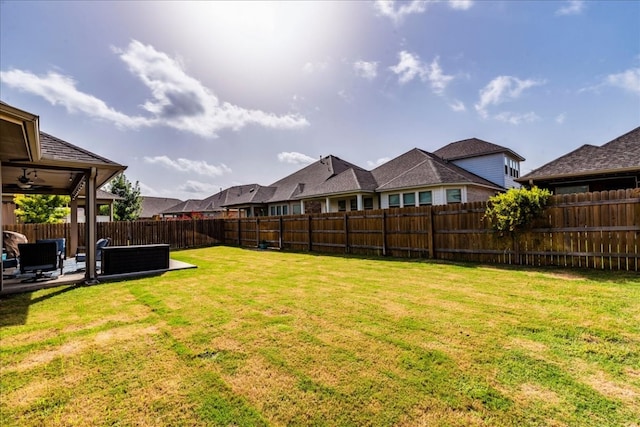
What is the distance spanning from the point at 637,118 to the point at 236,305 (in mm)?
21621

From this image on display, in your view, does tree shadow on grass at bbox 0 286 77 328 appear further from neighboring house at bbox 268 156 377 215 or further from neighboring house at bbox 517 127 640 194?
neighboring house at bbox 517 127 640 194

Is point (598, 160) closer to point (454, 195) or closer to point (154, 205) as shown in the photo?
point (454, 195)

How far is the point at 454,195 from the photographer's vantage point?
1633 centimetres

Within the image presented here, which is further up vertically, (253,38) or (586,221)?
(253,38)

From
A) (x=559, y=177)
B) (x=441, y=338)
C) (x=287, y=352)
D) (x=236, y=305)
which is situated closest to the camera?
(x=287, y=352)

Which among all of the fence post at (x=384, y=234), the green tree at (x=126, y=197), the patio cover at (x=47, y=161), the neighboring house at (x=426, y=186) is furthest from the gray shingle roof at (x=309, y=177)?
the green tree at (x=126, y=197)

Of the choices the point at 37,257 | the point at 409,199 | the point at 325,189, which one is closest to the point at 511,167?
the point at 409,199

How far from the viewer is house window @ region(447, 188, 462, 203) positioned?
1623 cm

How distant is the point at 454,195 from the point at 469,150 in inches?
301

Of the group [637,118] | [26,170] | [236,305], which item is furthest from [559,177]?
[26,170]

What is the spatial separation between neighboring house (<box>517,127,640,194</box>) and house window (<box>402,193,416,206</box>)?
5.38 metres

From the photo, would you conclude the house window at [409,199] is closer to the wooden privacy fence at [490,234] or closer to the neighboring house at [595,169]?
the neighboring house at [595,169]

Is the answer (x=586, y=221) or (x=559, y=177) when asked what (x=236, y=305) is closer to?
(x=586, y=221)

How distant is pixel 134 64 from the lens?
1155cm
